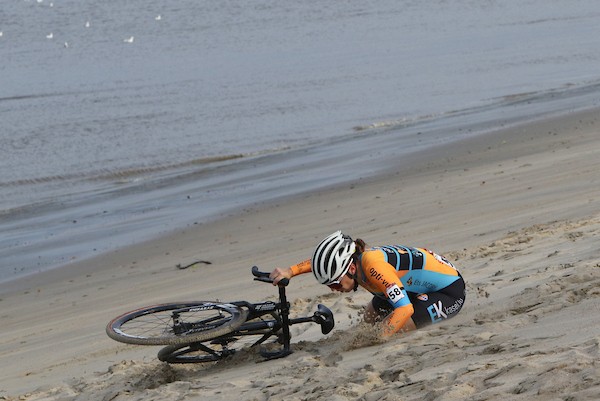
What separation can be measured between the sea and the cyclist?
6872 mm

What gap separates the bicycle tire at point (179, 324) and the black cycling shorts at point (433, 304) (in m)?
0.90

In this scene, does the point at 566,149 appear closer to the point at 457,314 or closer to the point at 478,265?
the point at 478,265

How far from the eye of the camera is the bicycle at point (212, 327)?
618 centimetres

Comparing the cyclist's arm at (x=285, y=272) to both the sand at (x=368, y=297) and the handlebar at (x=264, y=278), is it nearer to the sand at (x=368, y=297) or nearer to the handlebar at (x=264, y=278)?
the handlebar at (x=264, y=278)

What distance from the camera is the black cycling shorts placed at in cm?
620

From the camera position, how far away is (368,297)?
7750mm

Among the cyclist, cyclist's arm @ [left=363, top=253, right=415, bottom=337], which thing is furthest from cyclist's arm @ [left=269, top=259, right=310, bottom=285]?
cyclist's arm @ [left=363, top=253, right=415, bottom=337]

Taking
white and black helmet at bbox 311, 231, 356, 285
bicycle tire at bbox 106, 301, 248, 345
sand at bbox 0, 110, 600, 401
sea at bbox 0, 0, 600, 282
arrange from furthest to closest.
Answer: sea at bbox 0, 0, 600, 282 < bicycle tire at bbox 106, 301, 248, 345 < white and black helmet at bbox 311, 231, 356, 285 < sand at bbox 0, 110, 600, 401

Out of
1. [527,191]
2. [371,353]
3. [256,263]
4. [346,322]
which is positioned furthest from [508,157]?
[371,353]

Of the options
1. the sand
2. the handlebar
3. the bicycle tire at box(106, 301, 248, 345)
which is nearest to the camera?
the sand

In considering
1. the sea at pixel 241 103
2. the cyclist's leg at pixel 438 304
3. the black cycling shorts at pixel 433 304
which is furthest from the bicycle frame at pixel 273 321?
the sea at pixel 241 103

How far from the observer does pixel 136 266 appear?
452 inches

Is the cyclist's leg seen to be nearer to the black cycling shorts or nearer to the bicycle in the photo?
the black cycling shorts

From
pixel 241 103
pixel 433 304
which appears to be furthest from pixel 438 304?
pixel 241 103
